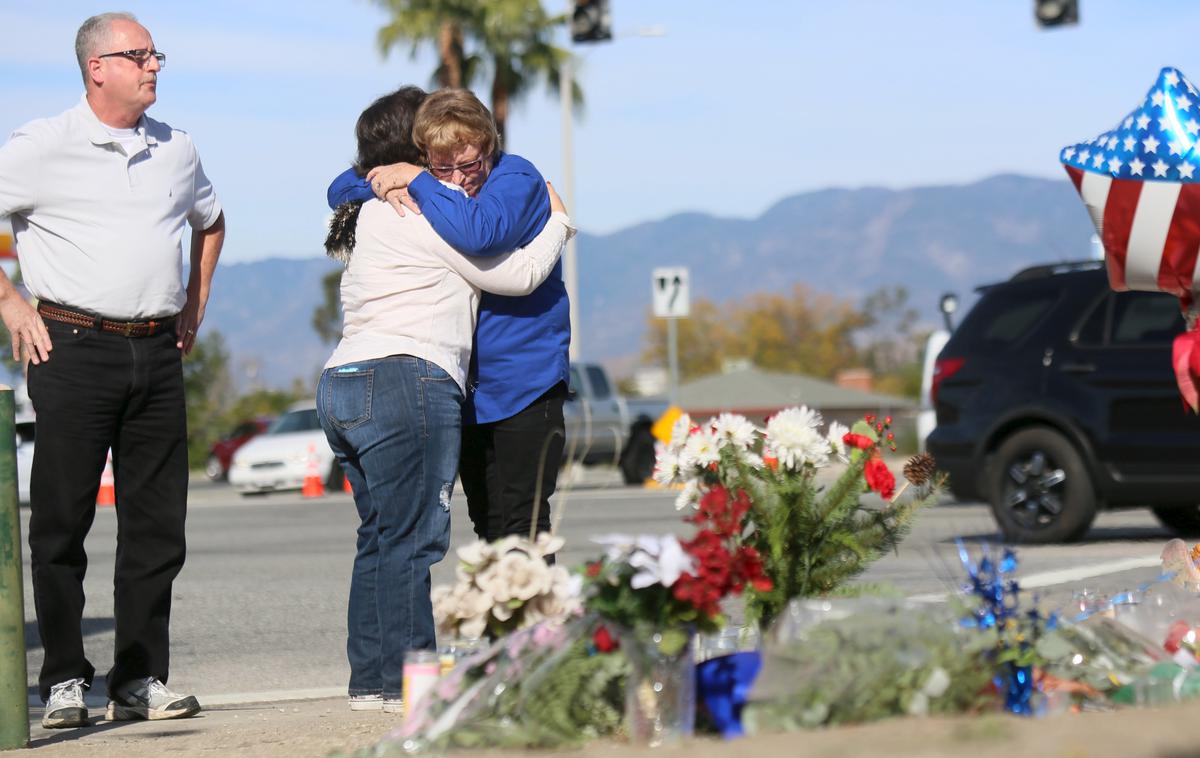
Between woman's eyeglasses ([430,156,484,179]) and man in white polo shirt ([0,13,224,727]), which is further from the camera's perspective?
man in white polo shirt ([0,13,224,727])

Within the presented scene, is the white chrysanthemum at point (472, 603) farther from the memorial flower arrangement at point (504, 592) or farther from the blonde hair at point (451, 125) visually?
the blonde hair at point (451, 125)

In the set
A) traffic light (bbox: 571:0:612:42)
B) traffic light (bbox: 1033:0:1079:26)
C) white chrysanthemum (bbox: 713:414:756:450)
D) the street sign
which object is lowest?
white chrysanthemum (bbox: 713:414:756:450)

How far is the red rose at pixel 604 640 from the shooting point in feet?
12.1

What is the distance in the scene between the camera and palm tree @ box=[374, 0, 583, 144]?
3366cm

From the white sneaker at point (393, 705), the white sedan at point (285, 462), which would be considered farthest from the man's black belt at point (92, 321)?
the white sedan at point (285, 462)

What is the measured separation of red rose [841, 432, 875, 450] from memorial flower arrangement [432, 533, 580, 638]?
0.99 metres

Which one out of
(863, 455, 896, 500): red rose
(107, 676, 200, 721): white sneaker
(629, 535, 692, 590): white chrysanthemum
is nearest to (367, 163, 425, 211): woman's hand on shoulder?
(863, 455, 896, 500): red rose

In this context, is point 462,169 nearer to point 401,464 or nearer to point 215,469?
point 401,464

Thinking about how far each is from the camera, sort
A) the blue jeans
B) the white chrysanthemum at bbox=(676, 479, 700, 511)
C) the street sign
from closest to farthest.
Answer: the white chrysanthemum at bbox=(676, 479, 700, 511)
the blue jeans
the street sign

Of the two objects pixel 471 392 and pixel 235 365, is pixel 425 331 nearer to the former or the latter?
pixel 471 392

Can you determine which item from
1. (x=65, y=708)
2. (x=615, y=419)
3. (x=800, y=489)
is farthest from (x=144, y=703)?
(x=615, y=419)

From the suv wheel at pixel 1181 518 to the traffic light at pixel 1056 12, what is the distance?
23.3ft

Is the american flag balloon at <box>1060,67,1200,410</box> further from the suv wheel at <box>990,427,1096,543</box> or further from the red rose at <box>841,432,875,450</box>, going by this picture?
the suv wheel at <box>990,427,1096,543</box>

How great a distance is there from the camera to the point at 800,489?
14.5 ft
